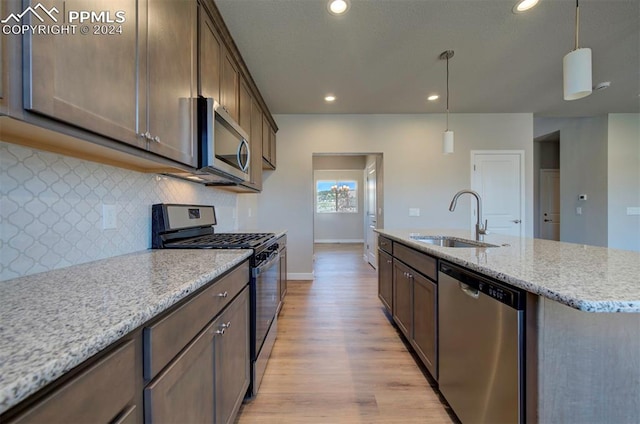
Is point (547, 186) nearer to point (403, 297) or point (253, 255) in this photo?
point (403, 297)

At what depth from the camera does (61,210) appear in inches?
42.1

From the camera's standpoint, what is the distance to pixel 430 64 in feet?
9.20

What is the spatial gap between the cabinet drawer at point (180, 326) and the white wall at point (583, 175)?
606 centimetres

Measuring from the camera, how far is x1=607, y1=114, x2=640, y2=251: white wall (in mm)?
4309

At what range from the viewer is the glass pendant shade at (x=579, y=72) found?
145cm

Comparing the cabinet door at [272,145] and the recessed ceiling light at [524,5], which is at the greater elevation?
the recessed ceiling light at [524,5]

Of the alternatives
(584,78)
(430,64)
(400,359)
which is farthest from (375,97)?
(400,359)

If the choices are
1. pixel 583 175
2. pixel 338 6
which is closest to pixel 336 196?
pixel 583 175

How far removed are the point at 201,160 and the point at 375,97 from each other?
2829 millimetres

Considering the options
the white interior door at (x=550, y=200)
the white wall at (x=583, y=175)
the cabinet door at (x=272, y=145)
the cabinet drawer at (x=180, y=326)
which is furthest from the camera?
the white interior door at (x=550, y=200)

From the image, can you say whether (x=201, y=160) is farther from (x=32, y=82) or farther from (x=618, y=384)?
(x=618, y=384)

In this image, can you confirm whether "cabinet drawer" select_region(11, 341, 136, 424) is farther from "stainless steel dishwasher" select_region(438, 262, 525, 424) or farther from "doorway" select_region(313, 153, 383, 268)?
"doorway" select_region(313, 153, 383, 268)

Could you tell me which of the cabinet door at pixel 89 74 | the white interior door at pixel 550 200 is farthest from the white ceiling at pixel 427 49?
the white interior door at pixel 550 200

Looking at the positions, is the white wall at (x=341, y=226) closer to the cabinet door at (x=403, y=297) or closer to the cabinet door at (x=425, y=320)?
the cabinet door at (x=403, y=297)
